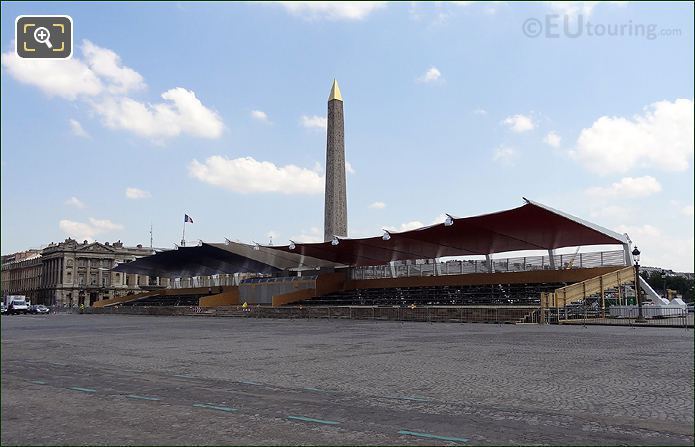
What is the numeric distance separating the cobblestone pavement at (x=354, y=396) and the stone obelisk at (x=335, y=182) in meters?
43.7

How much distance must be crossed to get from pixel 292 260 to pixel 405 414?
53.7 m

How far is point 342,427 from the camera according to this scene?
702 cm

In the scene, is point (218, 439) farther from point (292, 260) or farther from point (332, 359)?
point (292, 260)

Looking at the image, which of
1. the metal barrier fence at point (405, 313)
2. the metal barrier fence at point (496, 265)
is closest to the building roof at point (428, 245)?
the metal barrier fence at point (496, 265)

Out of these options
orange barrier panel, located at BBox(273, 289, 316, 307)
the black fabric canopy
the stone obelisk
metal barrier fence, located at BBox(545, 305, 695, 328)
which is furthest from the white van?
metal barrier fence, located at BBox(545, 305, 695, 328)

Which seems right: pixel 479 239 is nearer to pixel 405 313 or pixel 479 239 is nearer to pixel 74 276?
pixel 405 313

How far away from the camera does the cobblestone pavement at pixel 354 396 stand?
21.8ft

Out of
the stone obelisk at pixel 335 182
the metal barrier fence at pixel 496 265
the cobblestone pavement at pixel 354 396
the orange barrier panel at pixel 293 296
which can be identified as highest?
the stone obelisk at pixel 335 182

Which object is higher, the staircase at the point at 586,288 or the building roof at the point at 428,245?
the building roof at the point at 428,245

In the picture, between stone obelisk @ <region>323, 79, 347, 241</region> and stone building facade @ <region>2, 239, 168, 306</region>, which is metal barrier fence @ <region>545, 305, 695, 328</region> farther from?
stone building facade @ <region>2, 239, 168, 306</region>

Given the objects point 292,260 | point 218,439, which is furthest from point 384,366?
point 292,260

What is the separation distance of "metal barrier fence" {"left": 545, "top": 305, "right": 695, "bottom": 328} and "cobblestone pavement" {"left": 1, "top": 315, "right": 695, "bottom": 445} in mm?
14901

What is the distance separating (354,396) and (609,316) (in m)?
31.1

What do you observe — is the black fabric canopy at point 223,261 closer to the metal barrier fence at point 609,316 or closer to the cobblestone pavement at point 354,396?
the metal barrier fence at point 609,316
